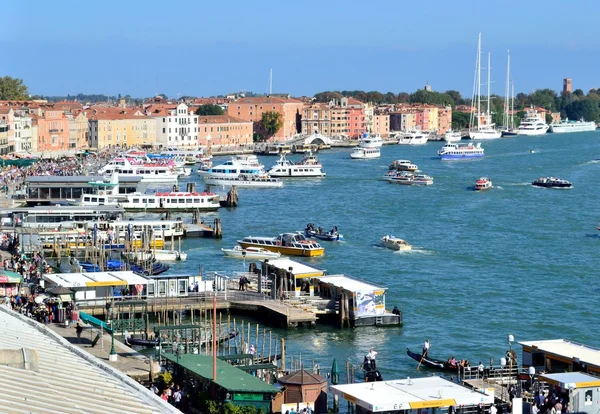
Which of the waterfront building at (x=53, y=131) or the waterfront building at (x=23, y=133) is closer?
the waterfront building at (x=23, y=133)

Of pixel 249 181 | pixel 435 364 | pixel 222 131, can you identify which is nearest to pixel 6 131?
pixel 249 181

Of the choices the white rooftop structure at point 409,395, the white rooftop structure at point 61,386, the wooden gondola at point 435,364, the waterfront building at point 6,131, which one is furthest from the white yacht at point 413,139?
the white rooftop structure at point 61,386

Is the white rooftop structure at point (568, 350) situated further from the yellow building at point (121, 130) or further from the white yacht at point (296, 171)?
the yellow building at point (121, 130)

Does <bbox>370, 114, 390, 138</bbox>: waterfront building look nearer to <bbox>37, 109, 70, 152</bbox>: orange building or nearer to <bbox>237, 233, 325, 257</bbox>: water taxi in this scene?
<bbox>37, 109, 70, 152</bbox>: orange building

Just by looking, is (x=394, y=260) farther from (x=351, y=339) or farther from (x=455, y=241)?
(x=351, y=339)

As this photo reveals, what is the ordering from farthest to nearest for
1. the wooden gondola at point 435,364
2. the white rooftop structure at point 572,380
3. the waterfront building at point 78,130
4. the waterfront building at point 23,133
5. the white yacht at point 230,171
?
the waterfront building at point 78,130 < the waterfront building at point 23,133 < the white yacht at point 230,171 < the wooden gondola at point 435,364 < the white rooftop structure at point 572,380

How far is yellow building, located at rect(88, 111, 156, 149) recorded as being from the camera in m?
54.9

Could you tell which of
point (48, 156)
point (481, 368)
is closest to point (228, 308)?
point (481, 368)

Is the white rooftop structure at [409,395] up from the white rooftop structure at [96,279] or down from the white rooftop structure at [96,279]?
down

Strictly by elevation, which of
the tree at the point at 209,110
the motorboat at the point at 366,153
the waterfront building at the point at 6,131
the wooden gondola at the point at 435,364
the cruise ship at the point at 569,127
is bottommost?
the wooden gondola at the point at 435,364

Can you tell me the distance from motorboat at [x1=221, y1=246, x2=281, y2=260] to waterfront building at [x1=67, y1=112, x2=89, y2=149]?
33304 millimetres

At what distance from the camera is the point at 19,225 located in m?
22.6

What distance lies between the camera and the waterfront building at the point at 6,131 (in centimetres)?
4416

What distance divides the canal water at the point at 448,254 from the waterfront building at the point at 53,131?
34.4ft
